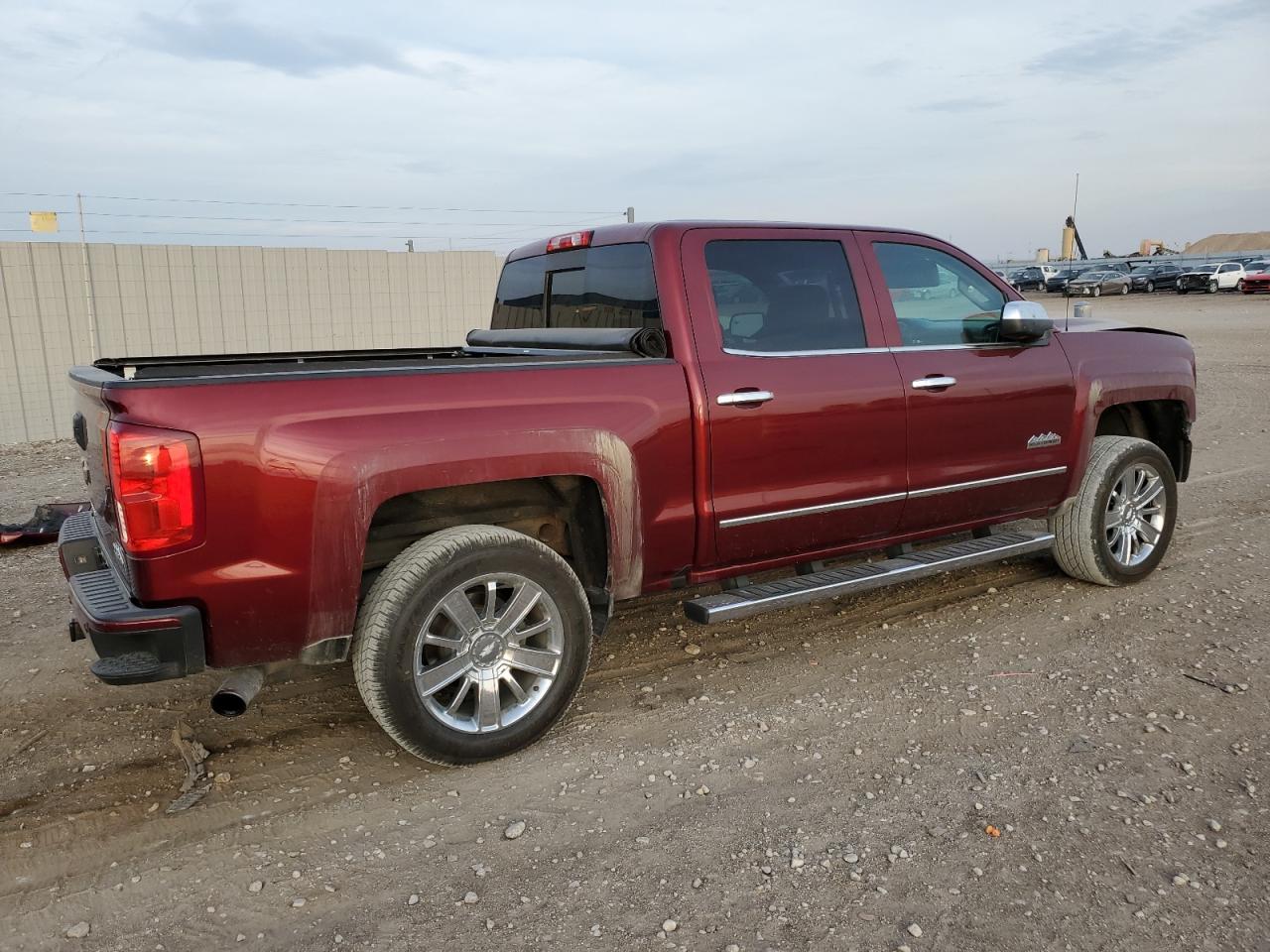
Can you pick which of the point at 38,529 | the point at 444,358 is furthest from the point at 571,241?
the point at 38,529

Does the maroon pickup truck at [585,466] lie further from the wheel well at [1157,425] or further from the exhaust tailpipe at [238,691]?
the wheel well at [1157,425]

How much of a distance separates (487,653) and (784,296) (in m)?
1.99

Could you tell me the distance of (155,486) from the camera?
294 centimetres

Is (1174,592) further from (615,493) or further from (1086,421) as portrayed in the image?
(615,493)

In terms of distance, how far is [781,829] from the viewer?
3.12 metres

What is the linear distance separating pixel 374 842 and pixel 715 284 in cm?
247

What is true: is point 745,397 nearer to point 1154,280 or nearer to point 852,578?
point 852,578

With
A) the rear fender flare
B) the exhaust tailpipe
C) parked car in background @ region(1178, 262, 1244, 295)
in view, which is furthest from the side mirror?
parked car in background @ region(1178, 262, 1244, 295)

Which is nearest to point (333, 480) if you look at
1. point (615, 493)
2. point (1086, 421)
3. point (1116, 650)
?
point (615, 493)

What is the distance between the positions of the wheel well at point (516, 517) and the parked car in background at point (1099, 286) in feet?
150

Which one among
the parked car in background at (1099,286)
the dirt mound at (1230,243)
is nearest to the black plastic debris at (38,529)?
the parked car in background at (1099,286)

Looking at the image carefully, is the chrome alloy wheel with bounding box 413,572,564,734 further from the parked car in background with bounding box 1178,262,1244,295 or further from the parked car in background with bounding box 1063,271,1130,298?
the parked car in background with bounding box 1063,271,1130,298

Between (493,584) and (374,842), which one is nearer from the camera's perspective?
(374,842)

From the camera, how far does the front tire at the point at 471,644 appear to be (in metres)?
3.33
